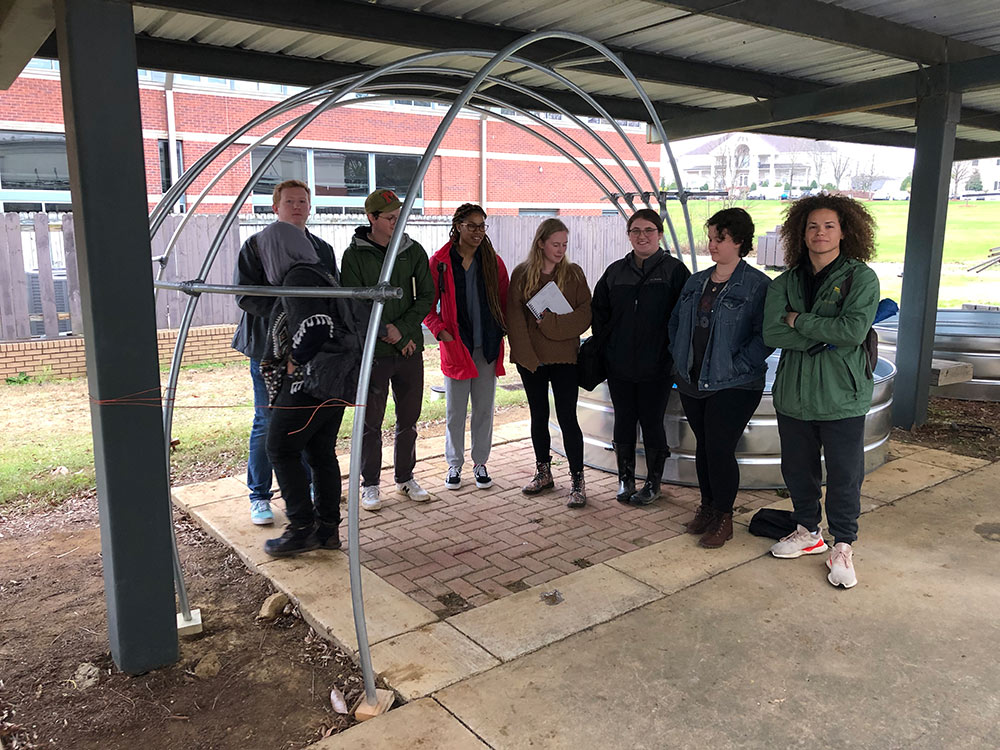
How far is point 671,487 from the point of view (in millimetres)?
5367

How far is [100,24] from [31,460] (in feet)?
15.4

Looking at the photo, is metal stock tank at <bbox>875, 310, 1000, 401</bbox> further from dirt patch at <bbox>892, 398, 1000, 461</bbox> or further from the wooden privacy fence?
the wooden privacy fence

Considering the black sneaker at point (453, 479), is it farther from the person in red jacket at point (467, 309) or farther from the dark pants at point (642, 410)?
the dark pants at point (642, 410)

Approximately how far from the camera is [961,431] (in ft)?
22.5

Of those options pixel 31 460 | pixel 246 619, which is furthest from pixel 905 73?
pixel 31 460

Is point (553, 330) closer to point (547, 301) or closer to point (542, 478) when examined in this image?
point (547, 301)

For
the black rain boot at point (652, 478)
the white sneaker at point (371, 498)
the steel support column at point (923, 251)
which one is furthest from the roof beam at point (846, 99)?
the white sneaker at point (371, 498)

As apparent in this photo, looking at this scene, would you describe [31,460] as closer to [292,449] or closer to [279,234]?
[292,449]

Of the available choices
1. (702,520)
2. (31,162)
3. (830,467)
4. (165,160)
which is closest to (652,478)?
(702,520)

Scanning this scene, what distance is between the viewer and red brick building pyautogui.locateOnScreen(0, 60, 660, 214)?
52.9 feet

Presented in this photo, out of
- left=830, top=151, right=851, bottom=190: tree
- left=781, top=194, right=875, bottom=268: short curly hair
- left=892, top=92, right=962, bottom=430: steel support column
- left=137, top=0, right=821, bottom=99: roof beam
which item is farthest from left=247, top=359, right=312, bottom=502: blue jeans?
left=830, top=151, right=851, bottom=190: tree

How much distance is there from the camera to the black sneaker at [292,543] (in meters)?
4.15

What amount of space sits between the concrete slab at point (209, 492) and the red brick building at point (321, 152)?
32.2 feet

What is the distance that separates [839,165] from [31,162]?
132 ft
